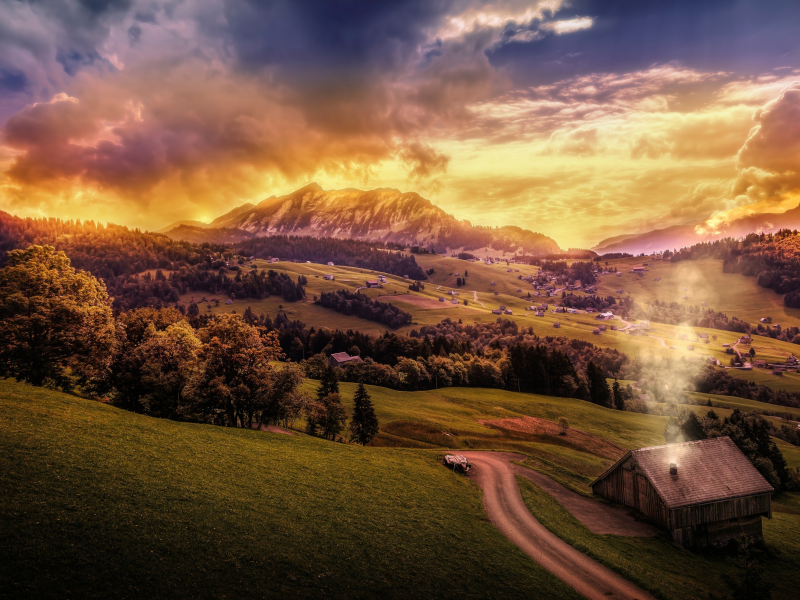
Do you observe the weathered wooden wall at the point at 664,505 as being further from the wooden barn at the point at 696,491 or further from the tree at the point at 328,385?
the tree at the point at 328,385

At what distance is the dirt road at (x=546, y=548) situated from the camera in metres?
27.5

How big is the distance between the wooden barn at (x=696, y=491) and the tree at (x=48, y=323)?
60089 mm

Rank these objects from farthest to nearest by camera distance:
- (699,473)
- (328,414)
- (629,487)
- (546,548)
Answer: (328,414) → (629,487) → (699,473) → (546,548)

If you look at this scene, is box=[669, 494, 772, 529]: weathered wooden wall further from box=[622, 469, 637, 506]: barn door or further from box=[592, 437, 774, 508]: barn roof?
box=[622, 469, 637, 506]: barn door

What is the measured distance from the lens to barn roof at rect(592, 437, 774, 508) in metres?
41.0

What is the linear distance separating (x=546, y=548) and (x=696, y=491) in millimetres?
20844

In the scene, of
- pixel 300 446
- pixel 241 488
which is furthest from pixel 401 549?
pixel 300 446

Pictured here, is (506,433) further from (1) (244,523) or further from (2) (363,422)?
(1) (244,523)

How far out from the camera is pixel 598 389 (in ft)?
425

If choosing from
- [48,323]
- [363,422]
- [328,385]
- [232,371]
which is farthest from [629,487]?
[48,323]

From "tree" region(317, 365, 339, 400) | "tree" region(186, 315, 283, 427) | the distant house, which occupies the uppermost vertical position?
"tree" region(186, 315, 283, 427)

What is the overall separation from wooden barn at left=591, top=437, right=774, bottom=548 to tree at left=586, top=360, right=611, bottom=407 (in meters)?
87.1

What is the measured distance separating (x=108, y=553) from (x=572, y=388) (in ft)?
423

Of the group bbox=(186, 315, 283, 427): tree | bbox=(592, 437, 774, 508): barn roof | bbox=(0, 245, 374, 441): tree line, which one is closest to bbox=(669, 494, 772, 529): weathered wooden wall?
bbox=(592, 437, 774, 508): barn roof
